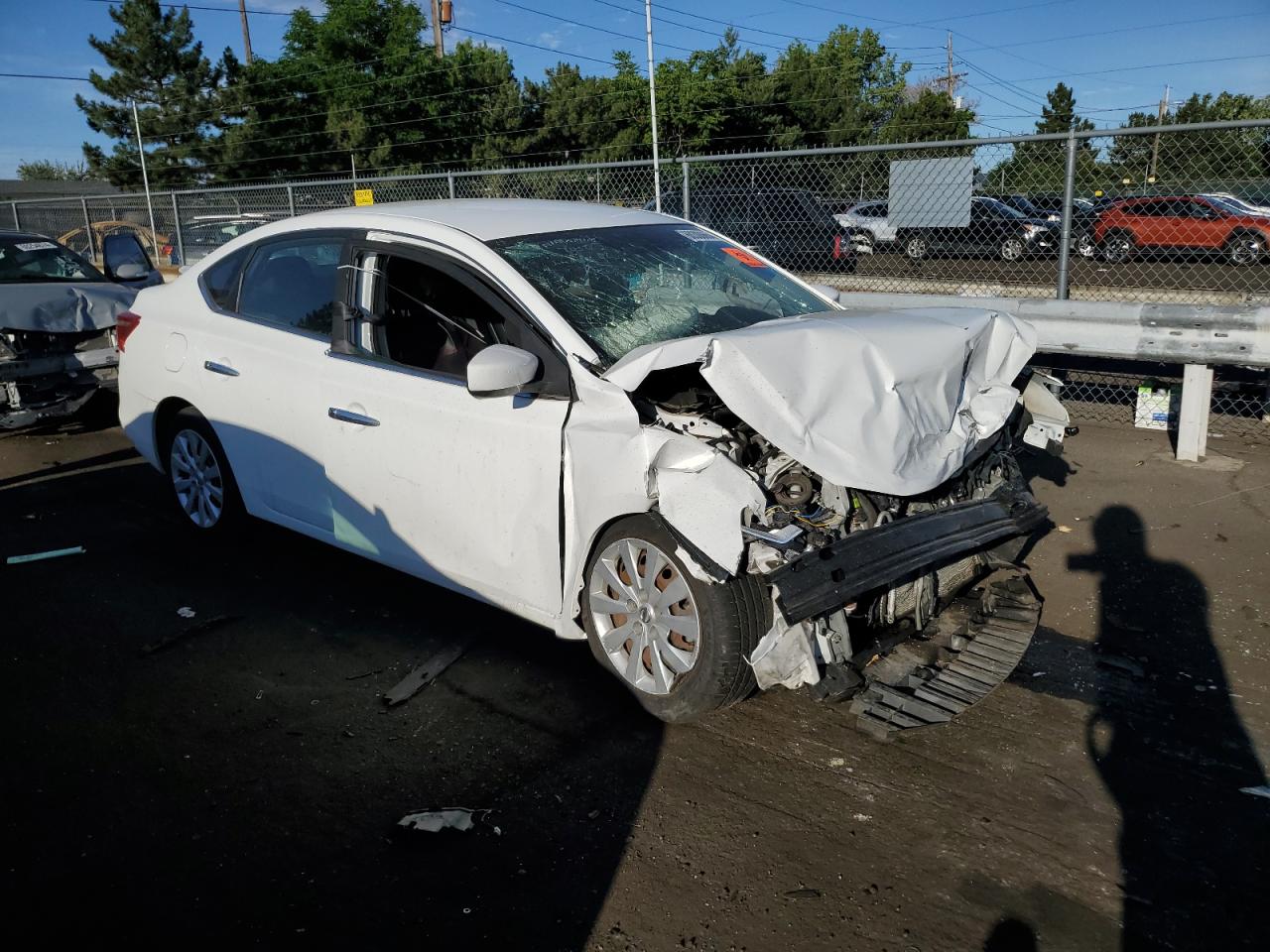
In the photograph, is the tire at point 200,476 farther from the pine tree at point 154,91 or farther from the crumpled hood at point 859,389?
the pine tree at point 154,91

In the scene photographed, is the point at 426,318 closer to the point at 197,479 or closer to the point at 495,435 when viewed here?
the point at 495,435

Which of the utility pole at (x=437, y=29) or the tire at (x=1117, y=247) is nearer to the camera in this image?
the tire at (x=1117, y=247)

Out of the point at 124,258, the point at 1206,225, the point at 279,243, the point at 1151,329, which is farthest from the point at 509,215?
the point at 1206,225

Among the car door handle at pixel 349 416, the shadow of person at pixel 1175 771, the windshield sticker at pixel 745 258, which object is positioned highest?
the windshield sticker at pixel 745 258

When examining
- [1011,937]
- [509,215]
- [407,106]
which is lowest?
[1011,937]

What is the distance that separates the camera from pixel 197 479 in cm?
555

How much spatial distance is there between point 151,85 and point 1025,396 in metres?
50.6

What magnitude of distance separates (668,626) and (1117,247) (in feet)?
31.2

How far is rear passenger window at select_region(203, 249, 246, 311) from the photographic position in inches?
206

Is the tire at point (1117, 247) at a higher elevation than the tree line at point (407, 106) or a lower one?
lower

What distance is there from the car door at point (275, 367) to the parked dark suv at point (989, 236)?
256 inches

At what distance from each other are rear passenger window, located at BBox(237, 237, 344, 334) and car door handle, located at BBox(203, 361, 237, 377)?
289 mm

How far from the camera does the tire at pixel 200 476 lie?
5.35 m

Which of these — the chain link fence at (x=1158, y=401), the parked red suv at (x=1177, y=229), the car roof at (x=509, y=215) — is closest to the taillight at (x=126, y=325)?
the car roof at (x=509, y=215)
